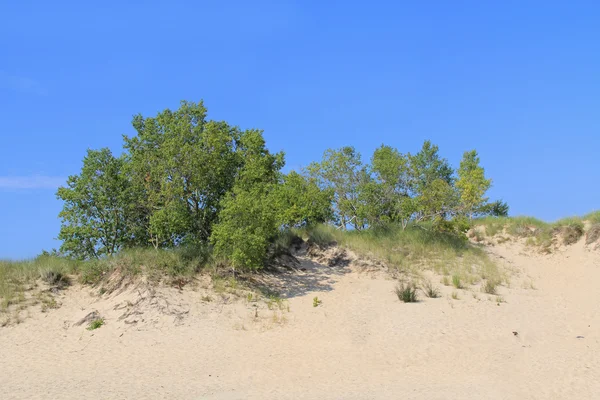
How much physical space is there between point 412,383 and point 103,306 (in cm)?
1065

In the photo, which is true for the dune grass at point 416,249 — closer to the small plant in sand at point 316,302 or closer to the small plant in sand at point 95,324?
the small plant in sand at point 316,302

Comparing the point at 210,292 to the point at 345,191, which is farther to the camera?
the point at 345,191

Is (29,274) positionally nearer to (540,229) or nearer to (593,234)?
(540,229)

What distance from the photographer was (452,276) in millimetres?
21484

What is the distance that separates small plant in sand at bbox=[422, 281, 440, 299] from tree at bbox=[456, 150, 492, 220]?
299 inches

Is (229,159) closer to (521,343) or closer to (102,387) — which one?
(102,387)

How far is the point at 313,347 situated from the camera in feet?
45.6

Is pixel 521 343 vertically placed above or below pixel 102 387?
above

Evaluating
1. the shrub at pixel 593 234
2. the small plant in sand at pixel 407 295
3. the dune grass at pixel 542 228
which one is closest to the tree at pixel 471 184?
the dune grass at pixel 542 228

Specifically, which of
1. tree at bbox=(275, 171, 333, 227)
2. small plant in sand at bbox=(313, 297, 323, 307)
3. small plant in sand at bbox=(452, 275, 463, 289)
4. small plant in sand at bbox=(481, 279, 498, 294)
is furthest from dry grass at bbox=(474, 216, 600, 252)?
small plant in sand at bbox=(313, 297, 323, 307)

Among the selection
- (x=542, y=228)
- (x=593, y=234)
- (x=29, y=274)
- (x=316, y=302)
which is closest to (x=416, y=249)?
(x=316, y=302)

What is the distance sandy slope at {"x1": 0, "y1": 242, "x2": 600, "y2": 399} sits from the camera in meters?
11.0

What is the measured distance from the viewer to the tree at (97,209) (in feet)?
62.4

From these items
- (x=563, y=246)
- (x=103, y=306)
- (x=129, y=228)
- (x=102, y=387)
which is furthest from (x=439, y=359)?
(x=563, y=246)
